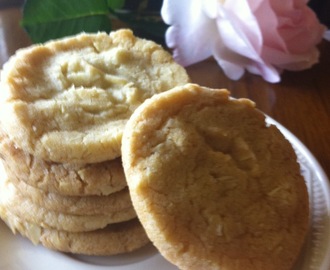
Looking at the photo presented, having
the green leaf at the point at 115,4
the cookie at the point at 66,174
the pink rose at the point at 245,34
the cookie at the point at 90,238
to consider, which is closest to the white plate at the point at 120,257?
the cookie at the point at 90,238

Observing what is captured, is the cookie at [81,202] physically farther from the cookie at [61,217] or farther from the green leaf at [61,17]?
the green leaf at [61,17]

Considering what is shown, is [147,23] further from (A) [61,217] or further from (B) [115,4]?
(A) [61,217]

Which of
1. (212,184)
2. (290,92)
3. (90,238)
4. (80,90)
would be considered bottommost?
(290,92)

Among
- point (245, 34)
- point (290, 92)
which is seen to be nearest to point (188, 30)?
point (245, 34)

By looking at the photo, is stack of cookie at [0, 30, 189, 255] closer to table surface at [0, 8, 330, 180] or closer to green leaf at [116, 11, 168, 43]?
table surface at [0, 8, 330, 180]

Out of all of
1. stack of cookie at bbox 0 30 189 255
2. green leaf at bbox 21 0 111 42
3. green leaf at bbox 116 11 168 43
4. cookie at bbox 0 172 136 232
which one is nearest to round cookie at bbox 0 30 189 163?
stack of cookie at bbox 0 30 189 255

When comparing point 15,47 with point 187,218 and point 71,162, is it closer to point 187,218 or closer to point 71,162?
point 71,162
